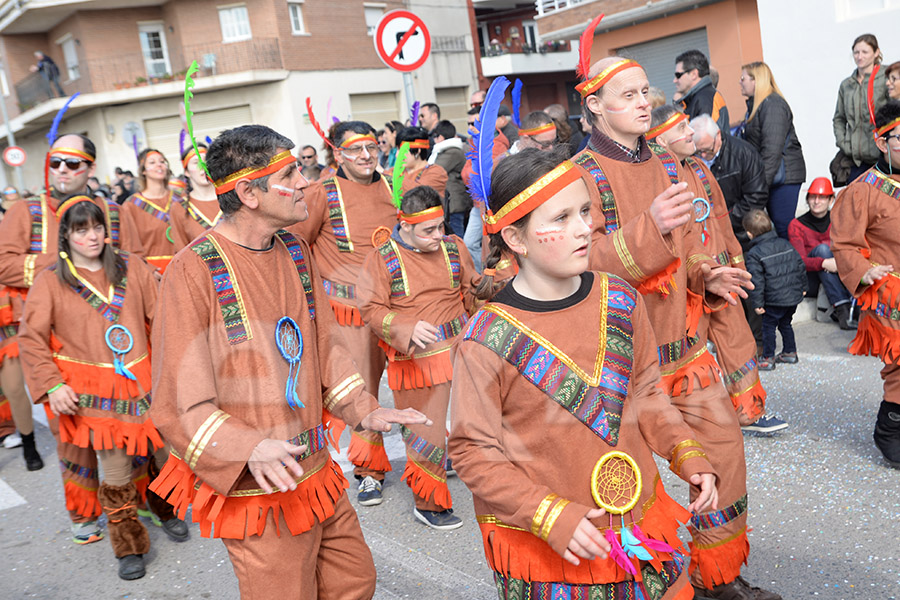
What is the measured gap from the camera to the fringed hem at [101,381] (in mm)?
5008


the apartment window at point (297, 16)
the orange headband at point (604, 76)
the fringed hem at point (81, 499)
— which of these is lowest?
the fringed hem at point (81, 499)

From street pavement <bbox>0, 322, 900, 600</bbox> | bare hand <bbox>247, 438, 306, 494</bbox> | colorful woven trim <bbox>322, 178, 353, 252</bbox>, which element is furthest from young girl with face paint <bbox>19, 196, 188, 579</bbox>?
bare hand <bbox>247, 438, 306, 494</bbox>

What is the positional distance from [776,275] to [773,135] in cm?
152

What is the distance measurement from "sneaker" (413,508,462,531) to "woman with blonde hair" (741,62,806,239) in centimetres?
447

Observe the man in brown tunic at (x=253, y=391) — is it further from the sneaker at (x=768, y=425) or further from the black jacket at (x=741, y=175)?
the black jacket at (x=741, y=175)

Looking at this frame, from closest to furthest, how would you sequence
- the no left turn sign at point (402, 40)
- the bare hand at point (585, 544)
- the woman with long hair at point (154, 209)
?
the bare hand at point (585, 544)
the woman with long hair at point (154, 209)
the no left turn sign at point (402, 40)

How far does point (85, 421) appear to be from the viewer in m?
5.02

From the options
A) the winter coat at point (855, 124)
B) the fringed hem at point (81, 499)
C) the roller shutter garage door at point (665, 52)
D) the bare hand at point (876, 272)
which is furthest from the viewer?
the roller shutter garage door at point (665, 52)

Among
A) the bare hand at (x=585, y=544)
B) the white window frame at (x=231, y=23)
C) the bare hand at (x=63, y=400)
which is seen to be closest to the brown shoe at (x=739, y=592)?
the bare hand at (x=585, y=544)

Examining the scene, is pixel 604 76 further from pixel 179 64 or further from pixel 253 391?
pixel 179 64

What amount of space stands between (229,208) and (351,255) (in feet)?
9.55

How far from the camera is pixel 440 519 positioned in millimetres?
4902

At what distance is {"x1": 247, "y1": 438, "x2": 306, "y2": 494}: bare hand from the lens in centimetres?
263

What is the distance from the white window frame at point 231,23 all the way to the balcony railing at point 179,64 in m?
0.50
